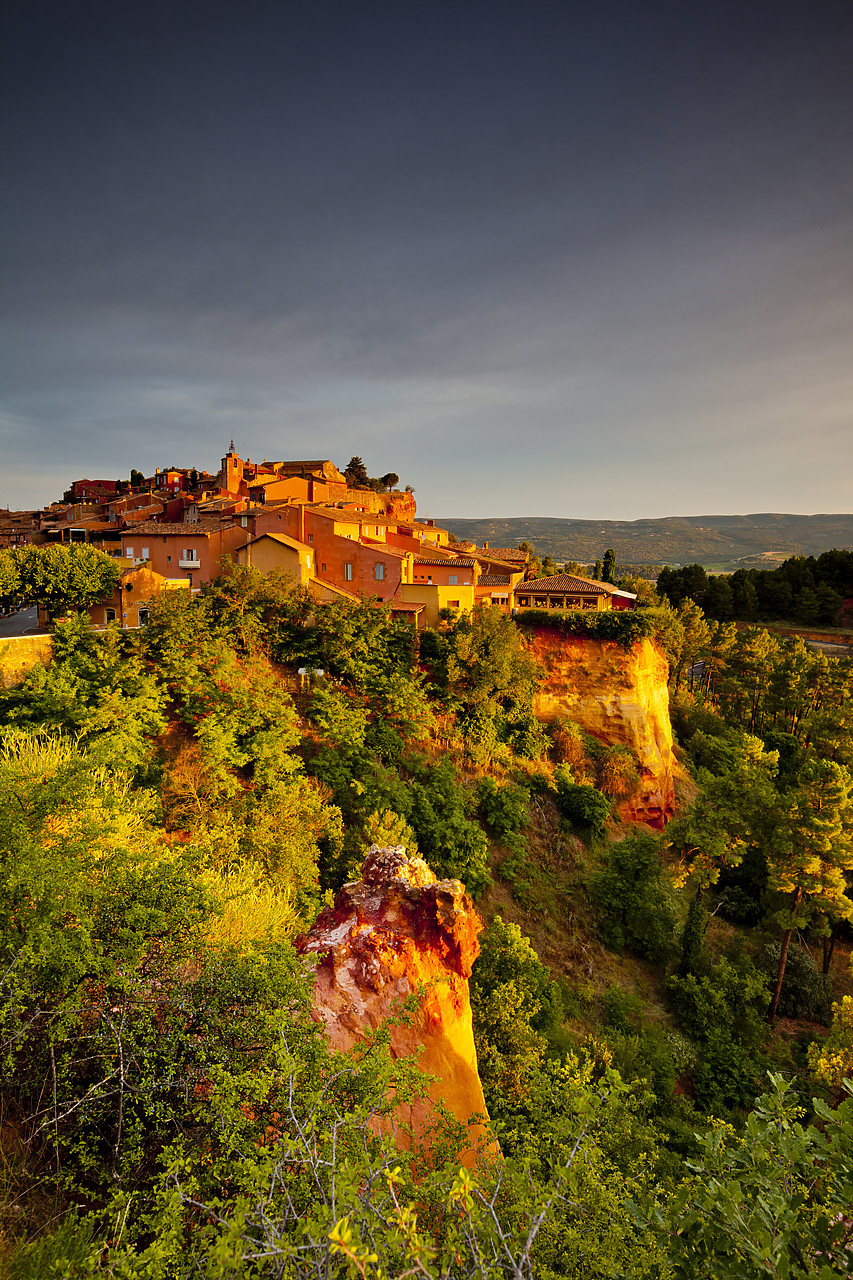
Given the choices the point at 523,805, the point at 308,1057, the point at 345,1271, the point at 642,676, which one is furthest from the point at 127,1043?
the point at 642,676

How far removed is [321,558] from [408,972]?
101 ft

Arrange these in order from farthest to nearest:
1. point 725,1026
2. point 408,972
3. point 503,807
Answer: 1. point 503,807
2. point 725,1026
3. point 408,972

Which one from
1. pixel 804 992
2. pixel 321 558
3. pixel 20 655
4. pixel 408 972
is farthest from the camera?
pixel 321 558

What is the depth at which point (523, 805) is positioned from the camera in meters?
29.3

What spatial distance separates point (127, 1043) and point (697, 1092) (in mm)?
21496

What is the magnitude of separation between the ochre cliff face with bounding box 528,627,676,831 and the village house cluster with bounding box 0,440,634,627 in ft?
15.8

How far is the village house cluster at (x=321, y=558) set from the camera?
3591 cm

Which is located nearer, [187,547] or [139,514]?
[187,547]

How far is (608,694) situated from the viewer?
35.0m

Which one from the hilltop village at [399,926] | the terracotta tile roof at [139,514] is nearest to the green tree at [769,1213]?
the hilltop village at [399,926]

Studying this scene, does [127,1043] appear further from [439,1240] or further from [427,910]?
[427,910]

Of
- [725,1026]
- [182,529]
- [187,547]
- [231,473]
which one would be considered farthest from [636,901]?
[231,473]

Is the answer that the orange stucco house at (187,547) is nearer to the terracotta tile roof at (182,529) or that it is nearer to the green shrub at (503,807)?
the terracotta tile roof at (182,529)

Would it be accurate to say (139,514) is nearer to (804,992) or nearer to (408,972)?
(408,972)
